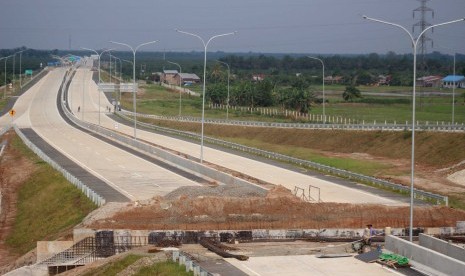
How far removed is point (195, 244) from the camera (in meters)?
42.4

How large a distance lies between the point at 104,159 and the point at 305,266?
45.9 m

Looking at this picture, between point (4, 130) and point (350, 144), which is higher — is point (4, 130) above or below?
below

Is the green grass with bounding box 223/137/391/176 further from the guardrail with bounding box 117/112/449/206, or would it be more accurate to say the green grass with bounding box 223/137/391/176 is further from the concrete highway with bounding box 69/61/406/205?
the concrete highway with bounding box 69/61/406/205

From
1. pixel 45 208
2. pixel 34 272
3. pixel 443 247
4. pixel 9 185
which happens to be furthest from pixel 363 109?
pixel 443 247

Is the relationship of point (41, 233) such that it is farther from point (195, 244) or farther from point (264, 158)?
point (264, 158)

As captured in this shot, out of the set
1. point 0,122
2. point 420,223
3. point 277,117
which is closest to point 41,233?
point 420,223

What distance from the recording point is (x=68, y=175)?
67.4 metres

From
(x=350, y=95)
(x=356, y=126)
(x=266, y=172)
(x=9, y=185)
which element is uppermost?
(x=350, y=95)

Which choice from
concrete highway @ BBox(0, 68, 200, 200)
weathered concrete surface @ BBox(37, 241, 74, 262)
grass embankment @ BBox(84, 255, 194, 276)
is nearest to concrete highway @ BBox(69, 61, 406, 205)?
concrete highway @ BBox(0, 68, 200, 200)

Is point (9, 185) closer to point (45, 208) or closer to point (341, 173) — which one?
point (45, 208)

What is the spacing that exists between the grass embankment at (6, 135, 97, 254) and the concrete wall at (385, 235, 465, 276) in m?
16.6

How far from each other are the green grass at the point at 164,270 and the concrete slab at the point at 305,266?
6.98ft

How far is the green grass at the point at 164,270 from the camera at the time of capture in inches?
1389

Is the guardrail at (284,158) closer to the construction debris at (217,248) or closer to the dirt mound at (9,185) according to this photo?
the dirt mound at (9,185)
